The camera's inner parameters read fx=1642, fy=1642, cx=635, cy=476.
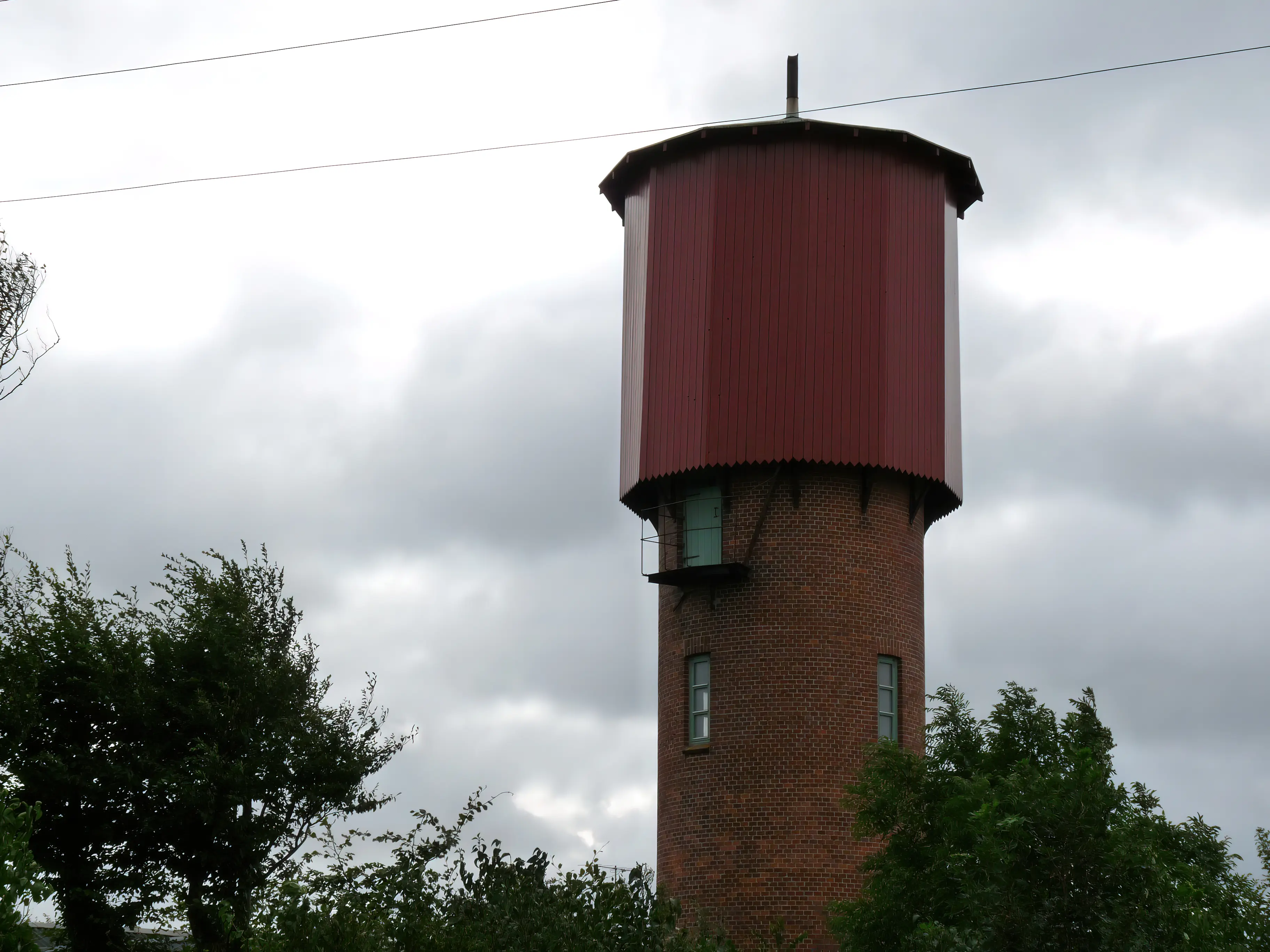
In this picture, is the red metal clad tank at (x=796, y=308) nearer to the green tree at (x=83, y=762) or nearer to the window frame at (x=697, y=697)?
the window frame at (x=697, y=697)

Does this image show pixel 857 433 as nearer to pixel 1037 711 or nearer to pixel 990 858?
pixel 1037 711

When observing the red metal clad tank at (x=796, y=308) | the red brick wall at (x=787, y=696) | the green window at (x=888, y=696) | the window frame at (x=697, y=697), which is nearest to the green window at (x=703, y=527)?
the red brick wall at (x=787, y=696)

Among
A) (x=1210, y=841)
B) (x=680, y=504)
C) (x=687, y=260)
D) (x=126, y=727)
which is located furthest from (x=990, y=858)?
(x=126, y=727)

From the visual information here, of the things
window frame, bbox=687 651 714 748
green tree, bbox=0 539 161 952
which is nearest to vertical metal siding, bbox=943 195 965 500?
window frame, bbox=687 651 714 748

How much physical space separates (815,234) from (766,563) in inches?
244

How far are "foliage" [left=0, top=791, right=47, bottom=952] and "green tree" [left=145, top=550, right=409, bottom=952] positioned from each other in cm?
1304

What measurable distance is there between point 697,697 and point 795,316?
7210 mm

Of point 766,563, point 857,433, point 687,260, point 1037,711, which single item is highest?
point 687,260

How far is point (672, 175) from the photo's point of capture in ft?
105

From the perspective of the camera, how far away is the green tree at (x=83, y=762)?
31.7 meters

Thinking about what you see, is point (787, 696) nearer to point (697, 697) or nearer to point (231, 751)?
point (697, 697)

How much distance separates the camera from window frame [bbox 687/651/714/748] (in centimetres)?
2966

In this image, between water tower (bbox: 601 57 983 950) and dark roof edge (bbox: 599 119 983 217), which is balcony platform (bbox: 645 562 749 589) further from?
dark roof edge (bbox: 599 119 983 217)

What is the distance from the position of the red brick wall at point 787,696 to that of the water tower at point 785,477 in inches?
1.5
